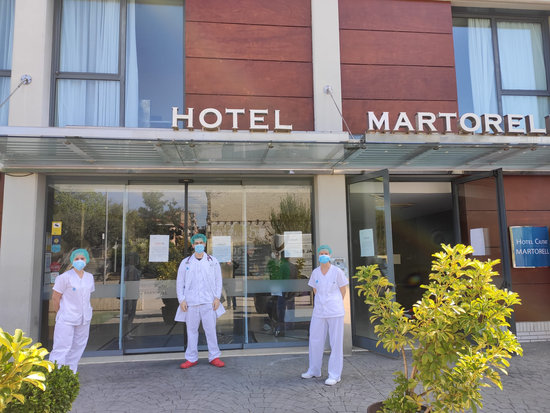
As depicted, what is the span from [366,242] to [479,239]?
2.20 metres

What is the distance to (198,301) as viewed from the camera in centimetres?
583

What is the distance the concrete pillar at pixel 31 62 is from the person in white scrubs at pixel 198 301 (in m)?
3.39

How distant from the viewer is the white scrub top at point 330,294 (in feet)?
16.9

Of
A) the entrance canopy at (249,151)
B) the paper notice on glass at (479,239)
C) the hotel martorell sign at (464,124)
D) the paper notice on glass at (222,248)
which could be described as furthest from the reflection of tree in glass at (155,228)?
the paper notice on glass at (479,239)

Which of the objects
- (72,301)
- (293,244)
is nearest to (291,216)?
(293,244)

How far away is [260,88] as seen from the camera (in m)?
7.05

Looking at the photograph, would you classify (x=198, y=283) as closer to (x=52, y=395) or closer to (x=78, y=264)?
(x=78, y=264)

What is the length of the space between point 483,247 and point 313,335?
12.5ft

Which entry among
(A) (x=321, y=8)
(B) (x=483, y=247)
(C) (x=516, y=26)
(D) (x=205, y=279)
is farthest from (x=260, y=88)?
(C) (x=516, y=26)

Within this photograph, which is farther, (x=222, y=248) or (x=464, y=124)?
(x=222, y=248)

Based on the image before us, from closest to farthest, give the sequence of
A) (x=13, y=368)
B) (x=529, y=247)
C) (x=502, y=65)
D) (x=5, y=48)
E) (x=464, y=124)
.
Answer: (x=13, y=368) → (x=464, y=124) → (x=5, y=48) → (x=529, y=247) → (x=502, y=65)

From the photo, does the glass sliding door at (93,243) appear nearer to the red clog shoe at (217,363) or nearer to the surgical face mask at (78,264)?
the surgical face mask at (78,264)

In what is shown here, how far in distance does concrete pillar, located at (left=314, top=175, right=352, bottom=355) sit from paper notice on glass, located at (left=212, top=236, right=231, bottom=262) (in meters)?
1.56

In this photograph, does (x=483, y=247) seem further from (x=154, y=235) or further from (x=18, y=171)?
(x=18, y=171)
